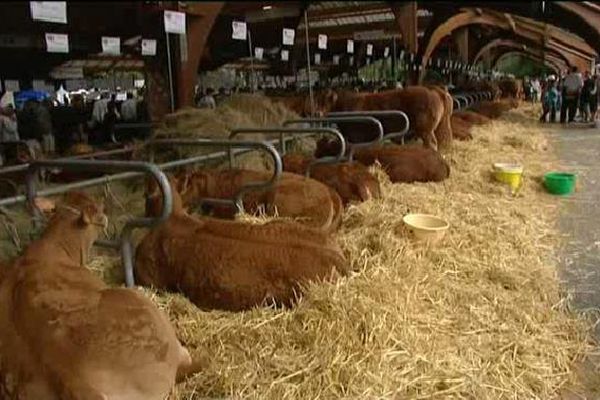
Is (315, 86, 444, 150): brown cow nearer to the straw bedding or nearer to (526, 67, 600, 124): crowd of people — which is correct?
the straw bedding

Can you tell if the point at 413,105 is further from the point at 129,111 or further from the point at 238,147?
the point at 129,111

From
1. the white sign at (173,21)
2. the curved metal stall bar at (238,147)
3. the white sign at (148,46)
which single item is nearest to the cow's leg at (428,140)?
the white sign at (148,46)

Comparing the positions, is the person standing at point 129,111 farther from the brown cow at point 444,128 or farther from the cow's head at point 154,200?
the cow's head at point 154,200

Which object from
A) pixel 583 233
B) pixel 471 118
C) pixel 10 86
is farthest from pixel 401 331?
pixel 10 86

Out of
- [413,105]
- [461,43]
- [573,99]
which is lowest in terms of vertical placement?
[573,99]

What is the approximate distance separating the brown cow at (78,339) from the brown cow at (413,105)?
6.04m

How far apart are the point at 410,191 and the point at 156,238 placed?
3.13 m

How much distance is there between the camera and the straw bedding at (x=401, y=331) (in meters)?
2.30

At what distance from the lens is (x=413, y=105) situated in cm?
829

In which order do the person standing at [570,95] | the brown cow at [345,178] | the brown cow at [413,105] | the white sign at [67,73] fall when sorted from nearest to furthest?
1. the brown cow at [345,178]
2. the brown cow at [413,105]
3. the person standing at [570,95]
4. the white sign at [67,73]

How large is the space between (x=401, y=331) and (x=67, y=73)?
21910 millimetres

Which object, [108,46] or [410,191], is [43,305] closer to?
[108,46]

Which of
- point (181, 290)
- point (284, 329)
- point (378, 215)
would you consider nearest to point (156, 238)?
point (181, 290)

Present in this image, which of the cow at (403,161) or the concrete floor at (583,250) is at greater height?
the cow at (403,161)
